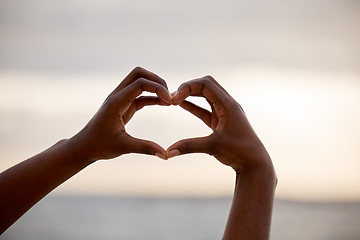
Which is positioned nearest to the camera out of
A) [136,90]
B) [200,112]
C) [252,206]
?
[252,206]

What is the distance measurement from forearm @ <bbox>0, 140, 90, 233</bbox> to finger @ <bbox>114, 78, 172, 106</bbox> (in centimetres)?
14

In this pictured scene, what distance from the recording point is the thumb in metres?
0.72

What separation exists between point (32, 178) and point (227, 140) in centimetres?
38

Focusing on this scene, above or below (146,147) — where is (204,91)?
above

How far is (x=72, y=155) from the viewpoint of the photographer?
2.38ft

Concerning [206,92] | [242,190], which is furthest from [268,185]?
[206,92]

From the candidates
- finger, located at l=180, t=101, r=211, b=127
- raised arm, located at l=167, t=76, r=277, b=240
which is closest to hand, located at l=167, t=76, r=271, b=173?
raised arm, located at l=167, t=76, r=277, b=240

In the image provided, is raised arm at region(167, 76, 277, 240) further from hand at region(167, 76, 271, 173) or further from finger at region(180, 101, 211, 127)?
finger at region(180, 101, 211, 127)

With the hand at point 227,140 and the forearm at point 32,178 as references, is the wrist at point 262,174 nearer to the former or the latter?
the hand at point 227,140

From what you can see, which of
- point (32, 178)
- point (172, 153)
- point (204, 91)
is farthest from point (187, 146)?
point (32, 178)

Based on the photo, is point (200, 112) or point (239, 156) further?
point (200, 112)

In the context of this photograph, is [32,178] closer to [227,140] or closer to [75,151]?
[75,151]

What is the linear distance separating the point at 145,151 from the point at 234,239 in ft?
0.77

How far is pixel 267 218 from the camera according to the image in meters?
0.66
